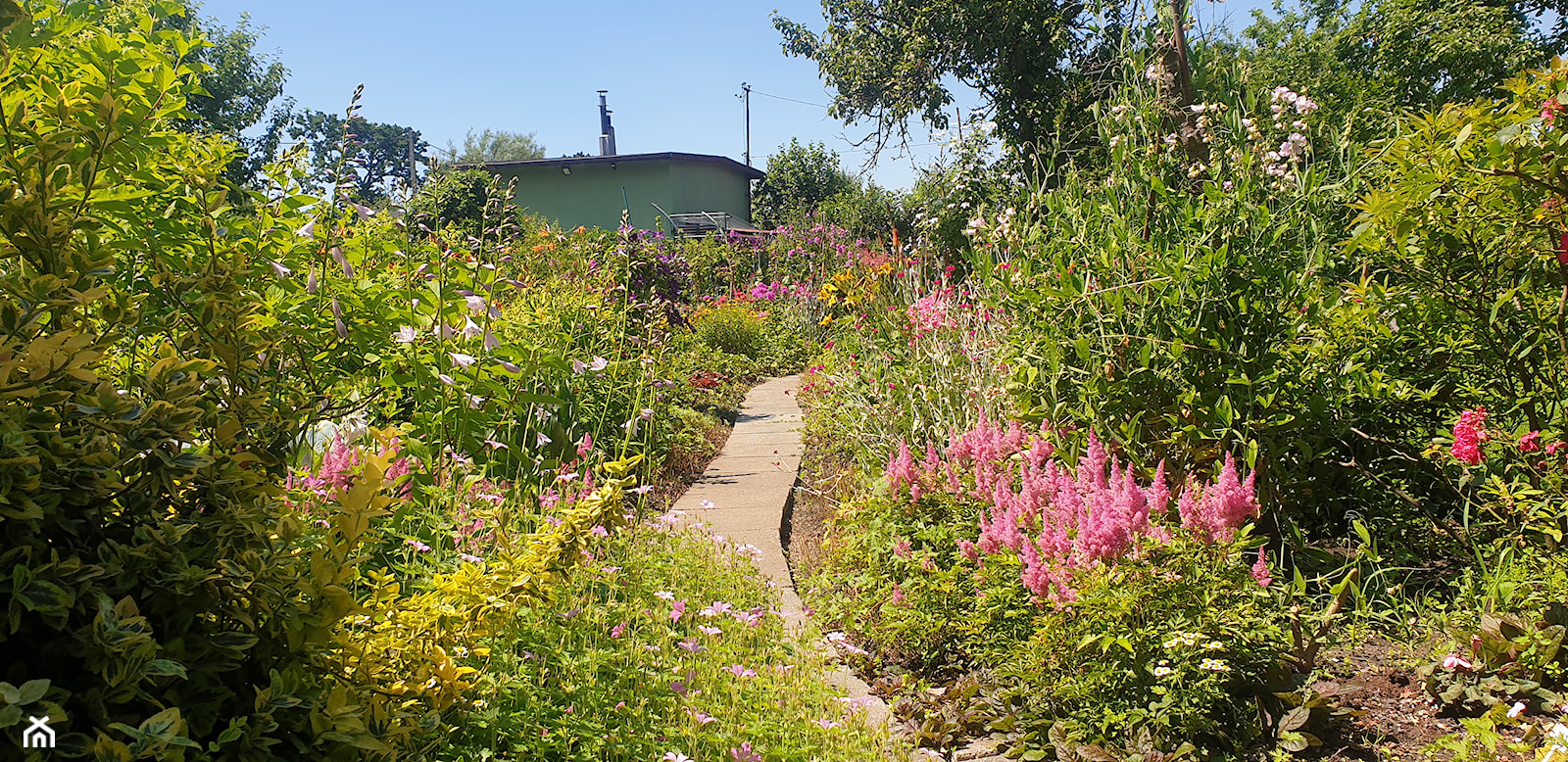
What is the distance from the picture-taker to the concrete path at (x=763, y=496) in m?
3.47

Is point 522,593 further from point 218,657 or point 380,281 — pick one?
point 380,281

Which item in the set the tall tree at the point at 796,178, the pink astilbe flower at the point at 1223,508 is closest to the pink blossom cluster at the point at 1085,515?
the pink astilbe flower at the point at 1223,508

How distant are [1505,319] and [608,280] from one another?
21.9 feet

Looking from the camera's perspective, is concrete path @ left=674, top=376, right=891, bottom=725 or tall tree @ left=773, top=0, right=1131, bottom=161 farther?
tall tree @ left=773, top=0, right=1131, bottom=161

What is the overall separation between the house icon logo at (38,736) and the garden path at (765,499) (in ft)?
6.37

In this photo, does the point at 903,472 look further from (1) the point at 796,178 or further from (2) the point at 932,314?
(1) the point at 796,178

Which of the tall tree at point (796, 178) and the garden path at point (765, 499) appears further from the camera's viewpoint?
the tall tree at point (796, 178)

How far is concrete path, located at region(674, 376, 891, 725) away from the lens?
347 centimetres

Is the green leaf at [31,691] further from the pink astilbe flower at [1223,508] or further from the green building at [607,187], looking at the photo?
the green building at [607,187]

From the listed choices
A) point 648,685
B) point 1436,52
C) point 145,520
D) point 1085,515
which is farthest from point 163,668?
point 1436,52

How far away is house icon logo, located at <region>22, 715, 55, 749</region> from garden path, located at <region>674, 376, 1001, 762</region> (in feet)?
6.37

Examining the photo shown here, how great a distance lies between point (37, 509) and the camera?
3.61 feet

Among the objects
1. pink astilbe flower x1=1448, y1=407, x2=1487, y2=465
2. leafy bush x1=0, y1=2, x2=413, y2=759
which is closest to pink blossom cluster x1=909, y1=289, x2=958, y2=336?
pink astilbe flower x1=1448, y1=407, x2=1487, y2=465

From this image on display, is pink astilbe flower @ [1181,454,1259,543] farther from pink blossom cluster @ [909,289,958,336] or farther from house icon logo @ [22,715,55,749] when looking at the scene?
pink blossom cluster @ [909,289,958,336]
